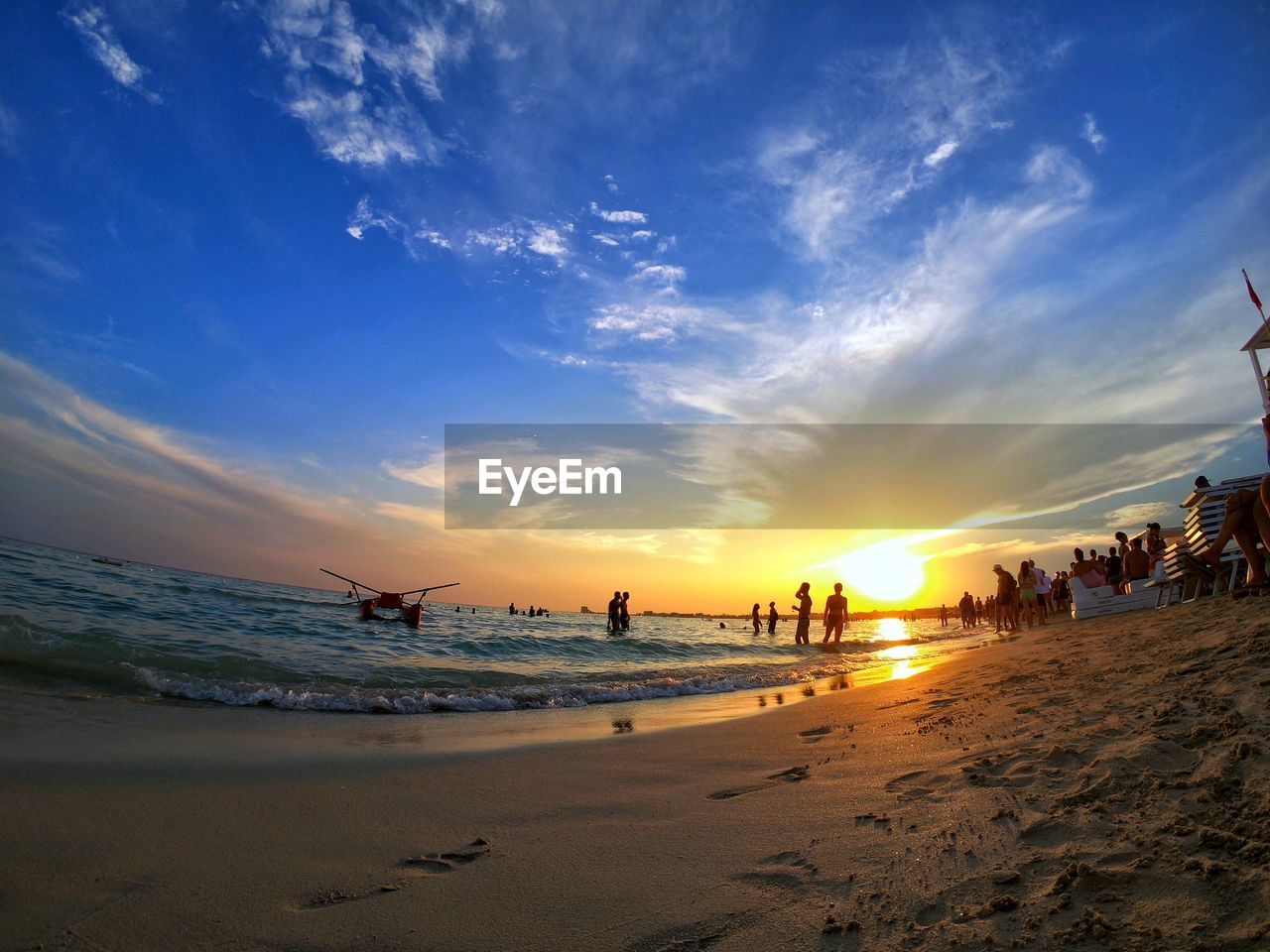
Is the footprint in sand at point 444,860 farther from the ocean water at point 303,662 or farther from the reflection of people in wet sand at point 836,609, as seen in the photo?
the reflection of people in wet sand at point 836,609

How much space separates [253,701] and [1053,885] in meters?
7.65

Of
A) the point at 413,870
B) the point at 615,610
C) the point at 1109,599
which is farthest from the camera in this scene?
the point at 615,610

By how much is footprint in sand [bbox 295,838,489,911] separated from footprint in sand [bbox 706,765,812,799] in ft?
4.52

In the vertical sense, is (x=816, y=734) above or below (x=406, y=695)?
above

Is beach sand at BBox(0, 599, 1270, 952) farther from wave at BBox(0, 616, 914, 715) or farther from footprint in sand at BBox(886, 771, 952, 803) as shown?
wave at BBox(0, 616, 914, 715)

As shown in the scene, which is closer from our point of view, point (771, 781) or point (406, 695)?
point (771, 781)

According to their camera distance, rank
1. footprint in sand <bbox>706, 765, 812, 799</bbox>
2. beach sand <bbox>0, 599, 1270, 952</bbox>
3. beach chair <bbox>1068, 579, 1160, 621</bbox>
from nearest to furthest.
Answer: beach sand <bbox>0, 599, 1270, 952</bbox>
footprint in sand <bbox>706, 765, 812, 799</bbox>
beach chair <bbox>1068, 579, 1160, 621</bbox>

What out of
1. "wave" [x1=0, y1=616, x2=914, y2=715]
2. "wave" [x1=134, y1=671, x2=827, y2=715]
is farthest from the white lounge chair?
"wave" [x1=134, y1=671, x2=827, y2=715]

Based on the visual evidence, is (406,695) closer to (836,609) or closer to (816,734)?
(816,734)

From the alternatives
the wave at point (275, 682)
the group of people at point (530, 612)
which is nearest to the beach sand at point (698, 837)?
the wave at point (275, 682)

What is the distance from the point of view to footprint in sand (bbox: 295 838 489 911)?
222 centimetres

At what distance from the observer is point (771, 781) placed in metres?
3.65

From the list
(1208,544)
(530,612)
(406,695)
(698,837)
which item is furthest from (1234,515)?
(530,612)

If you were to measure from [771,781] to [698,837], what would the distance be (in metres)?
1.07
